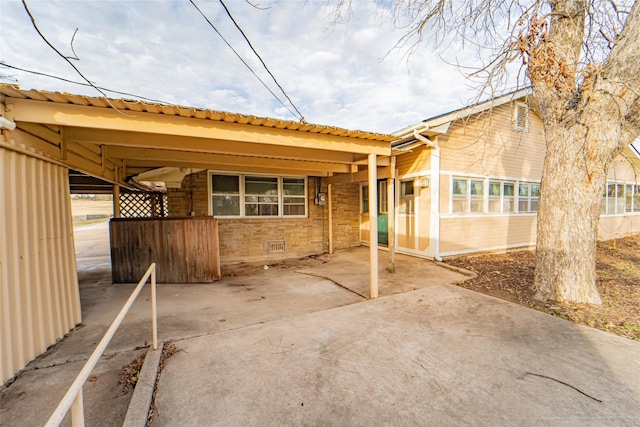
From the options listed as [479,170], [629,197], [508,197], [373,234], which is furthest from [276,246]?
[629,197]

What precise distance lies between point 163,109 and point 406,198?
264 inches

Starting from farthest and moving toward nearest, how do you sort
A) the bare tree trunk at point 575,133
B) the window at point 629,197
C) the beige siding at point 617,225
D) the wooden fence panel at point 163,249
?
the window at point 629,197 → the beige siding at point 617,225 → the wooden fence panel at point 163,249 → the bare tree trunk at point 575,133

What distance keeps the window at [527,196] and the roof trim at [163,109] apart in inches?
309

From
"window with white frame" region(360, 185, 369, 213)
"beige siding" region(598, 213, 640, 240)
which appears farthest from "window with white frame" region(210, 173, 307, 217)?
"beige siding" region(598, 213, 640, 240)

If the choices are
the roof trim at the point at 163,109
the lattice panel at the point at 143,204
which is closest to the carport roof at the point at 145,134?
the roof trim at the point at 163,109

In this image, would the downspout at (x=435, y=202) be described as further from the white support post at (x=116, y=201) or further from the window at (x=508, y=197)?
the white support post at (x=116, y=201)

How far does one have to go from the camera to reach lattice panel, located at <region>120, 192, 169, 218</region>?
8117 millimetres

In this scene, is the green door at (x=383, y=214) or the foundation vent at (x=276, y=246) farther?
the green door at (x=383, y=214)

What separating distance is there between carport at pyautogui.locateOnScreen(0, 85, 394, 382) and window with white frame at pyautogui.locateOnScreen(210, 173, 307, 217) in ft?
10.3

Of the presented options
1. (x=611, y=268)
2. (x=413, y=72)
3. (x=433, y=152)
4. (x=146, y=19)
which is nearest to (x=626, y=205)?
(x=611, y=268)

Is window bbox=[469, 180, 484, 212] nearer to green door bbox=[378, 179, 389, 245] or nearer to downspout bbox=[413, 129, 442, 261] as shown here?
downspout bbox=[413, 129, 442, 261]

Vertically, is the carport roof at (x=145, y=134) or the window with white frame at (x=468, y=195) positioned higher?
the carport roof at (x=145, y=134)

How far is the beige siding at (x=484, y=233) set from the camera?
7.15 meters

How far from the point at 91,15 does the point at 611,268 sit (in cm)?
1125
